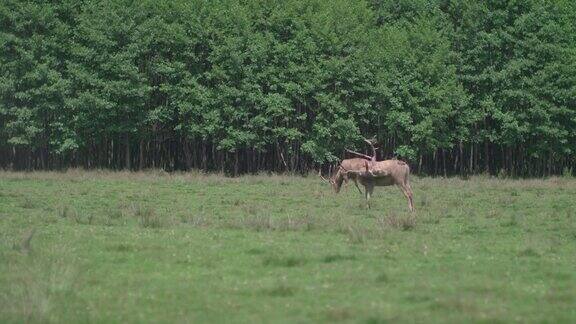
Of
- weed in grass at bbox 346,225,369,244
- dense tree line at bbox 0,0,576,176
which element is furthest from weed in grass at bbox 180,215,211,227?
dense tree line at bbox 0,0,576,176

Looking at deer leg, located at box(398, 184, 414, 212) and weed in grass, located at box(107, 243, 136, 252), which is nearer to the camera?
weed in grass, located at box(107, 243, 136, 252)

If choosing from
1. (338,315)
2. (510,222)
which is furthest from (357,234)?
(338,315)

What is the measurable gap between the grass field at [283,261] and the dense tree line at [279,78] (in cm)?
2156

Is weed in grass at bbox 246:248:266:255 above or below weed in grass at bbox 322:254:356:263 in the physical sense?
above

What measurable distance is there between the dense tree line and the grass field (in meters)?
21.6

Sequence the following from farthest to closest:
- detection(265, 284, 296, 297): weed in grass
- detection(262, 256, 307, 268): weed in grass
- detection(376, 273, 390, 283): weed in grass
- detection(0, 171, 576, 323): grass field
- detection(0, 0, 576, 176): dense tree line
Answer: detection(0, 0, 576, 176): dense tree line, detection(262, 256, 307, 268): weed in grass, detection(376, 273, 390, 283): weed in grass, detection(265, 284, 296, 297): weed in grass, detection(0, 171, 576, 323): grass field

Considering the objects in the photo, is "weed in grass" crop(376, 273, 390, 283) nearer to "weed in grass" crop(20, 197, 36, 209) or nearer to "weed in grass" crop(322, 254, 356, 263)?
"weed in grass" crop(322, 254, 356, 263)

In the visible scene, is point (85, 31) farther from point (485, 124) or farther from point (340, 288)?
point (340, 288)

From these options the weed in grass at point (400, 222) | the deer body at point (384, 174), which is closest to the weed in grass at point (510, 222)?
the weed in grass at point (400, 222)

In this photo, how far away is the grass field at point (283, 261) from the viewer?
40.3ft

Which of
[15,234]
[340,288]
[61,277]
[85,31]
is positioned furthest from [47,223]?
[85,31]

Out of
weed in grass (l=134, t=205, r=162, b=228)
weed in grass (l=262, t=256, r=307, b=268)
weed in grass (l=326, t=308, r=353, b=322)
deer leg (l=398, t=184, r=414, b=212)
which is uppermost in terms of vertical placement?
deer leg (l=398, t=184, r=414, b=212)

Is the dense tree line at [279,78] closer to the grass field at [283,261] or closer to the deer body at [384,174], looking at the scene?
the deer body at [384,174]

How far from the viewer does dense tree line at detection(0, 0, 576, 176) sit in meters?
49.9
